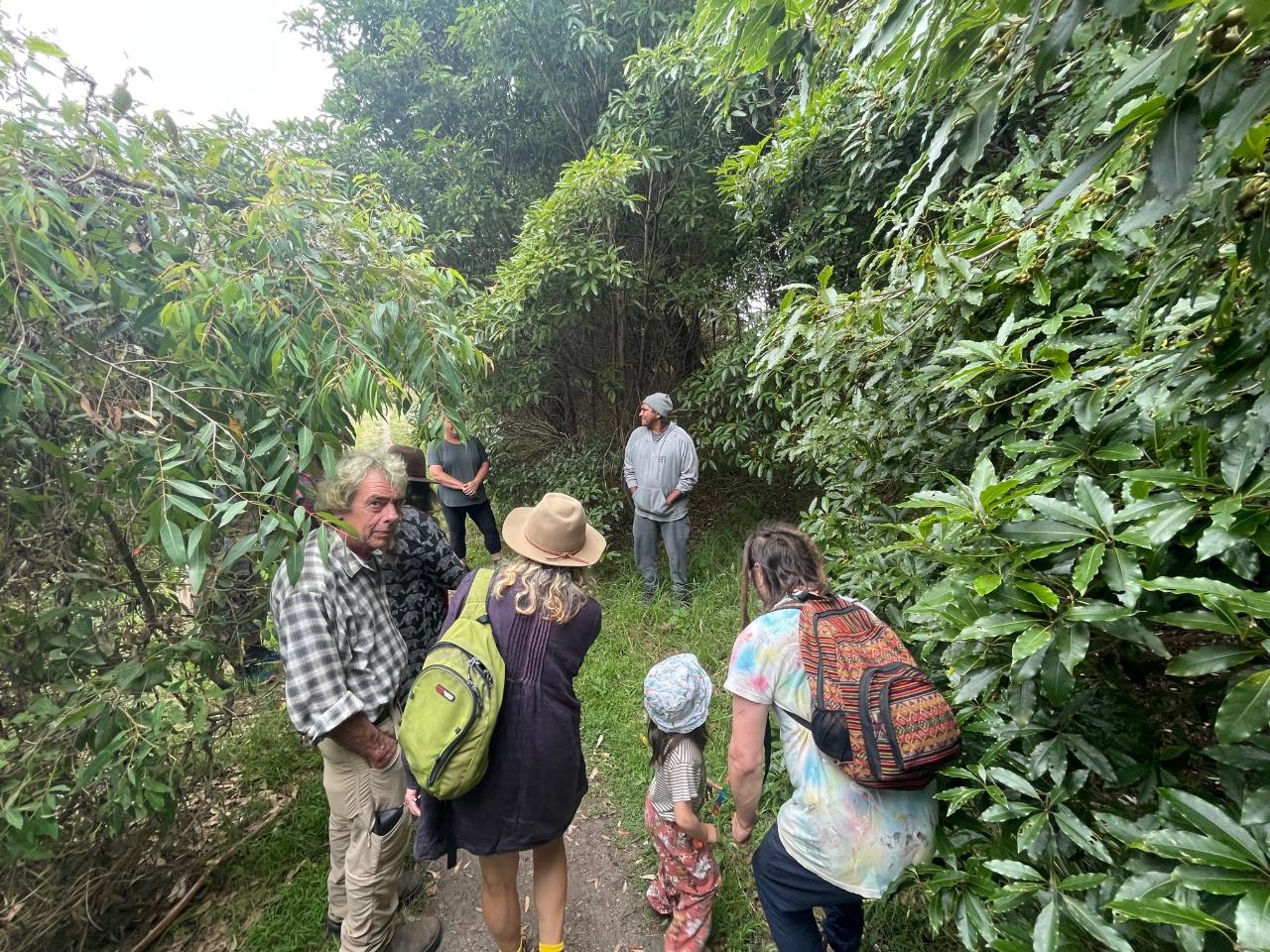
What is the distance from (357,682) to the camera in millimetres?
1789

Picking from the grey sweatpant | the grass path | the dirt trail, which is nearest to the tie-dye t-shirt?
the grass path

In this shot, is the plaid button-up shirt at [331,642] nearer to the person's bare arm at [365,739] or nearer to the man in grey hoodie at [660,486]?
the person's bare arm at [365,739]

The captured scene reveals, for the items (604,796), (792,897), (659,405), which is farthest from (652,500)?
(792,897)

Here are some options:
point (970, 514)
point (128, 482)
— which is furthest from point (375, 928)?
point (970, 514)

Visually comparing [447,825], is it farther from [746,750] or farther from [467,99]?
[467,99]

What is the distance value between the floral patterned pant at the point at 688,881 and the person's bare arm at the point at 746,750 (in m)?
0.55

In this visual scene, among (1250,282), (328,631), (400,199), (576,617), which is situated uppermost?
(400,199)

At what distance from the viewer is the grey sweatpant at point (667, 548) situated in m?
4.31

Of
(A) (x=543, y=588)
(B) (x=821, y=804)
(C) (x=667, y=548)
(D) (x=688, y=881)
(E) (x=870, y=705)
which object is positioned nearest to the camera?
(E) (x=870, y=705)

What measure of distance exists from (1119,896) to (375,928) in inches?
85.7

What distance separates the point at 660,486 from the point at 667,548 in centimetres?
55

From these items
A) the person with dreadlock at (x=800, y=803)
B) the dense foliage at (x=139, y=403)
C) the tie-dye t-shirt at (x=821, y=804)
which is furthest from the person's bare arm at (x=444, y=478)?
the tie-dye t-shirt at (x=821, y=804)

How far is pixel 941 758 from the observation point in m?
1.21

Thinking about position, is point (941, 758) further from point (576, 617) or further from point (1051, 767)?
point (576, 617)
